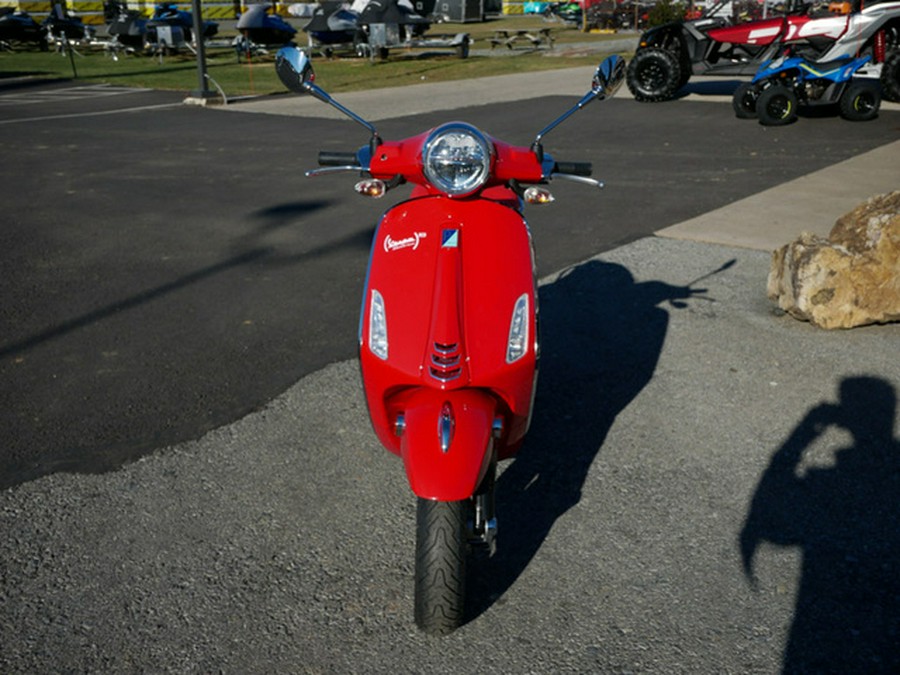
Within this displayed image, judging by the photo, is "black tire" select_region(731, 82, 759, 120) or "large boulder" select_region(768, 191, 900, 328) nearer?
"large boulder" select_region(768, 191, 900, 328)

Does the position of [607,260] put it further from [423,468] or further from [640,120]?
[640,120]

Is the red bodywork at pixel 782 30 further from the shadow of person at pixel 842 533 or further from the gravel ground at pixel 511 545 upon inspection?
the shadow of person at pixel 842 533

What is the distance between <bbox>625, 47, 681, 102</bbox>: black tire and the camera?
614 inches

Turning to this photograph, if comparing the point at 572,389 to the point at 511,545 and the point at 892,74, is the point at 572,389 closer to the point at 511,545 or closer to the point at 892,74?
the point at 511,545

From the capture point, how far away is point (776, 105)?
1291 cm

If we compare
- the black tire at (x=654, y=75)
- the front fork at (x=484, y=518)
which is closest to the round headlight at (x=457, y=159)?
the front fork at (x=484, y=518)

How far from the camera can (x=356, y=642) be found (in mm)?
2807

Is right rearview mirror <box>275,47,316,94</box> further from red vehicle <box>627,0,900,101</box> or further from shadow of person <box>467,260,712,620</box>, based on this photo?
red vehicle <box>627,0,900,101</box>

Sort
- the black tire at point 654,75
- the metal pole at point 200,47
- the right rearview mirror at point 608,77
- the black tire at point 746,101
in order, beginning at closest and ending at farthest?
the right rearview mirror at point 608,77 → the black tire at point 746,101 → the black tire at point 654,75 → the metal pole at point 200,47

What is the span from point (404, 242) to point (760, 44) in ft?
45.1

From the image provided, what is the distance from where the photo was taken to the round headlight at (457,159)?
2.93 metres

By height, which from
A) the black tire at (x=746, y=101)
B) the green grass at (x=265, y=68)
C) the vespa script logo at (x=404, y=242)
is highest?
the vespa script logo at (x=404, y=242)

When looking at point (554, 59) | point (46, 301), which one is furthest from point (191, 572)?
point (554, 59)

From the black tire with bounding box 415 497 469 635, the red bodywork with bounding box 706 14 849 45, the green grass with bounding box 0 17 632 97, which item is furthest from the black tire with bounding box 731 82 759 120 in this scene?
the black tire with bounding box 415 497 469 635
